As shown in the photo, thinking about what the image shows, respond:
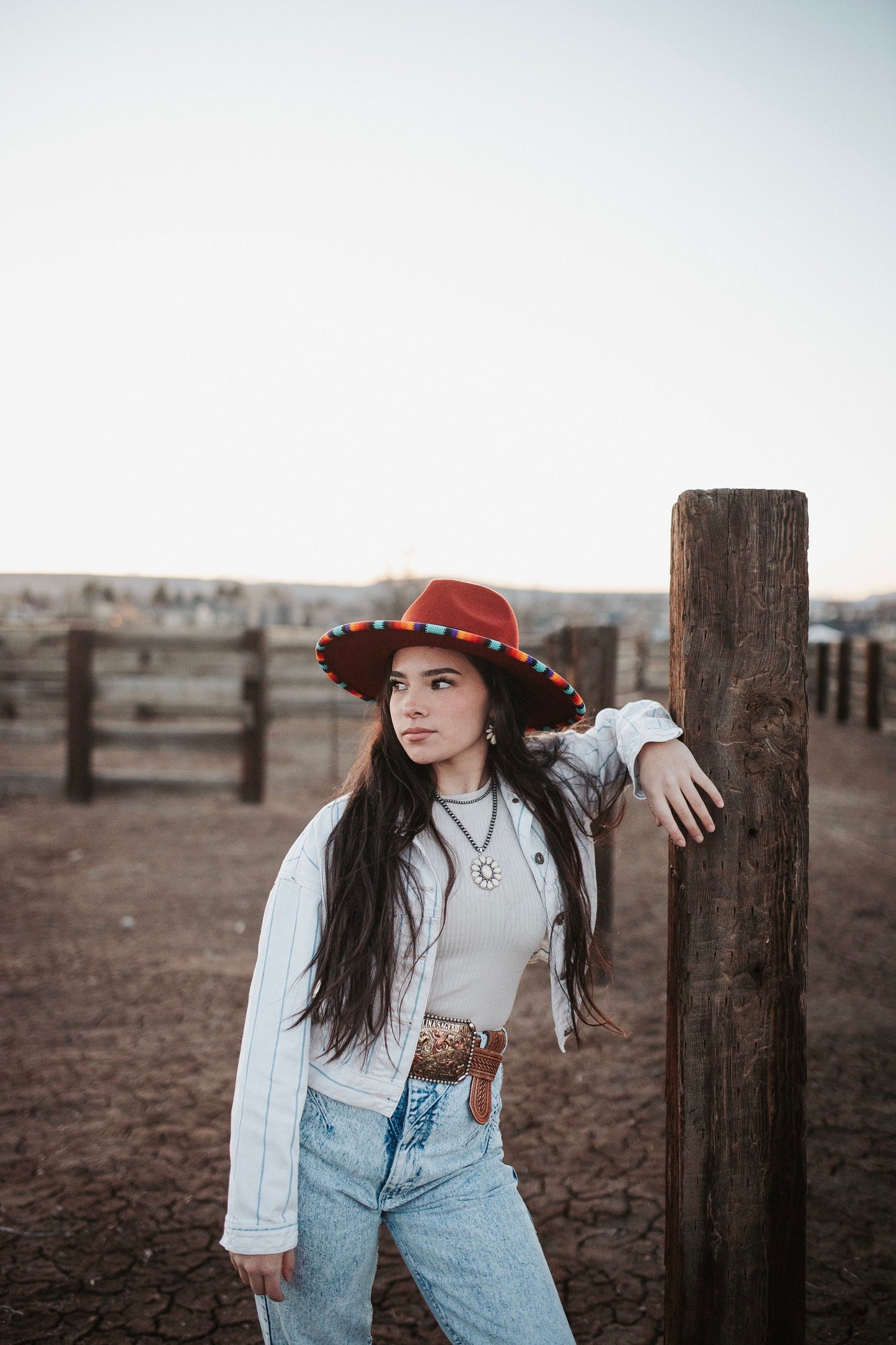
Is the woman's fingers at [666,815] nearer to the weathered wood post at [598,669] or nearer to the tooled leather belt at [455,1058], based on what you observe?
the tooled leather belt at [455,1058]

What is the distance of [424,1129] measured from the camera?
159cm

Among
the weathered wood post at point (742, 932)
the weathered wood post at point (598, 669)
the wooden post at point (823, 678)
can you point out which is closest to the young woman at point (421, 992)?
the weathered wood post at point (742, 932)

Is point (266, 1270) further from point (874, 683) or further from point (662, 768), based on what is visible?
point (874, 683)

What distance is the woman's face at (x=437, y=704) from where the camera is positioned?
1.81 metres

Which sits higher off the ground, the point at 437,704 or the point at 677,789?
the point at 437,704

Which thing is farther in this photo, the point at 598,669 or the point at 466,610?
the point at 598,669

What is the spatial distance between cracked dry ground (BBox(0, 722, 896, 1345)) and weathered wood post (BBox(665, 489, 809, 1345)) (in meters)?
0.79

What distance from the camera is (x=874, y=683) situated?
13891 millimetres

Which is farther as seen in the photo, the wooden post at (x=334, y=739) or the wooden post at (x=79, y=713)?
the wooden post at (x=334, y=739)

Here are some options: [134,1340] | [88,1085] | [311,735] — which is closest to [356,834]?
[134,1340]

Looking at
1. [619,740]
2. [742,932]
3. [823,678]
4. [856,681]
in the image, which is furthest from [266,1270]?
[856,681]

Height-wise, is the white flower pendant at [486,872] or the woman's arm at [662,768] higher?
the woman's arm at [662,768]

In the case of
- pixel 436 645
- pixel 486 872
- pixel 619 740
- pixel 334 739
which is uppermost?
pixel 436 645

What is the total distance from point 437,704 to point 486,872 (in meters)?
0.37
